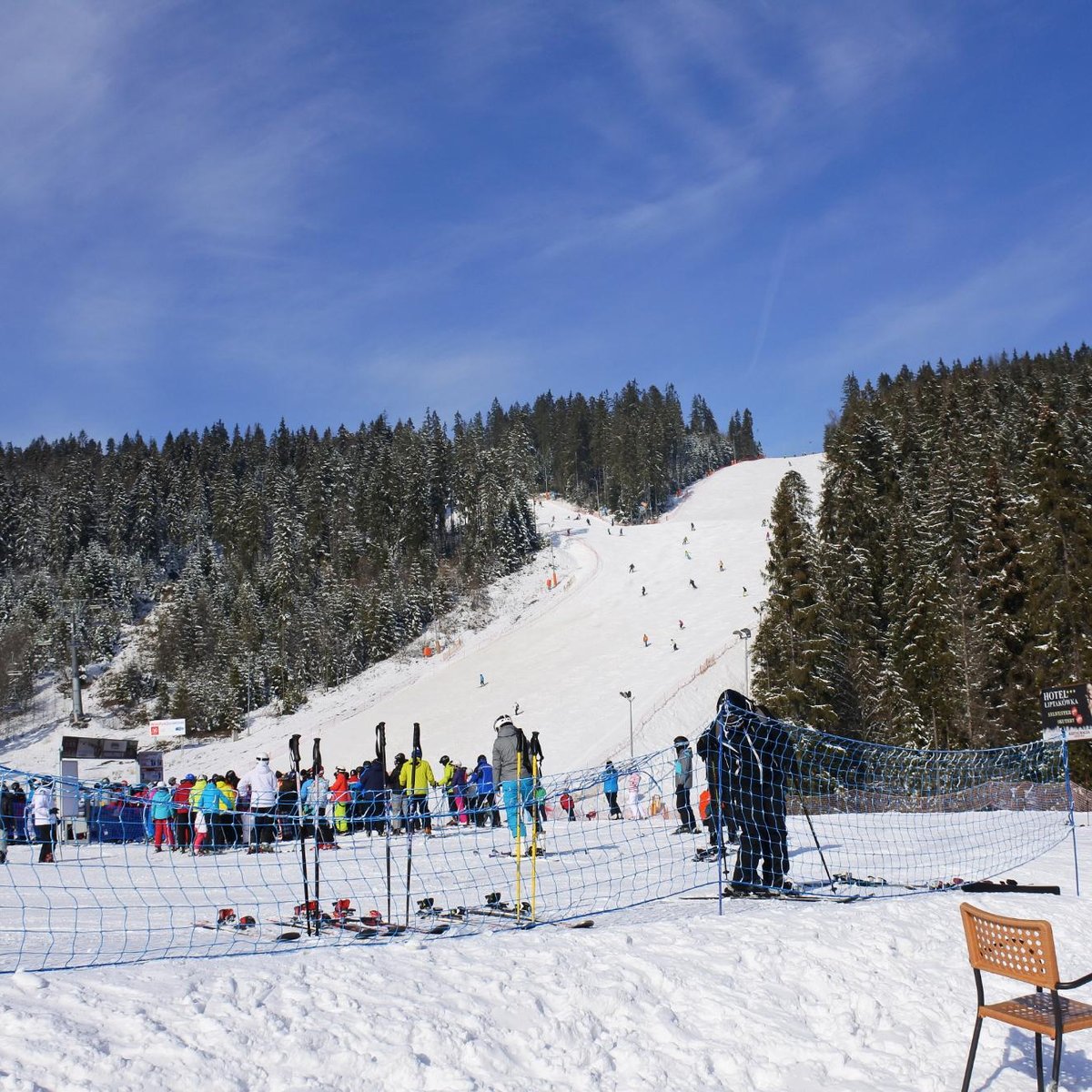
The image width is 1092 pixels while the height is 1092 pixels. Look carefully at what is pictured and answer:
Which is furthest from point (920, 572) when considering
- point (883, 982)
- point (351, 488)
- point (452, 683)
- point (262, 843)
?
point (351, 488)

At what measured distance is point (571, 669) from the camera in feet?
182

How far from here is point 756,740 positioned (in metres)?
10.1

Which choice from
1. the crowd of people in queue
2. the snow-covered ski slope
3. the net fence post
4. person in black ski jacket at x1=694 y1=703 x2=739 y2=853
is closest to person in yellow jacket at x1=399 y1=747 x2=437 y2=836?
the crowd of people in queue

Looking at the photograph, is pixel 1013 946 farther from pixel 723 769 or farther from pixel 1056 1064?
pixel 723 769

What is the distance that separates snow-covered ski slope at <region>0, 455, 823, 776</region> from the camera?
152 ft

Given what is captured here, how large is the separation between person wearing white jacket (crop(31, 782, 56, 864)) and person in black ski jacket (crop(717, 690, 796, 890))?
407 inches

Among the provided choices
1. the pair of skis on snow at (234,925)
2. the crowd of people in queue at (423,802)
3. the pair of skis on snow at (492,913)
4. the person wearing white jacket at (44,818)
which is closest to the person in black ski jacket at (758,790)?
the crowd of people in queue at (423,802)

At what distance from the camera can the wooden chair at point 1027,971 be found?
15.9ft

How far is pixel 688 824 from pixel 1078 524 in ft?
88.1

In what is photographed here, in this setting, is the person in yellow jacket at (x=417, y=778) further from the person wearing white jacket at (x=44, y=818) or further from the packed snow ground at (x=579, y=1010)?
the packed snow ground at (x=579, y=1010)

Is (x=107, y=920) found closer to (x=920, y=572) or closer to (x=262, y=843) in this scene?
(x=262, y=843)

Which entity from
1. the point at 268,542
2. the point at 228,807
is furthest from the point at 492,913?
the point at 268,542

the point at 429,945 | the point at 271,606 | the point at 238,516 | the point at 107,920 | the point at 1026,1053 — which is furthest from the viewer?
the point at 238,516

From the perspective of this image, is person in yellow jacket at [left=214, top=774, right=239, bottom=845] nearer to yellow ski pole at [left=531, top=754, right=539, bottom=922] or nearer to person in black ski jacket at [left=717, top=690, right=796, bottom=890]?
yellow ski pole at [left=531, top=754, right=539, bottom=922]
